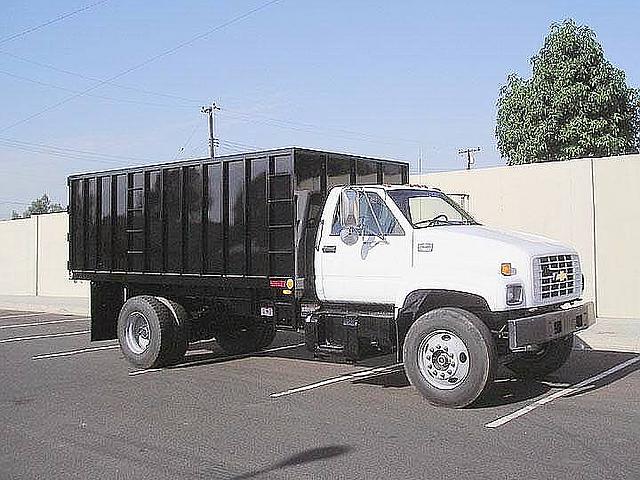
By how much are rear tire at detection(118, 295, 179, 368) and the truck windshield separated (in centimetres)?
406

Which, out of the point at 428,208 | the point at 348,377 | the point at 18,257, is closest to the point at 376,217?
the point at 428,208

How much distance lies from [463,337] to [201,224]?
4.45m

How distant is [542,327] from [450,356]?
1005mm

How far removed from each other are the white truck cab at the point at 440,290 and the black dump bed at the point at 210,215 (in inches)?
18.7

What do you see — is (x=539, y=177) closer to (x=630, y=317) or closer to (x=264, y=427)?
(x=630, y=317)

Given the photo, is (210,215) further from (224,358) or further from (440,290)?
(440,290)

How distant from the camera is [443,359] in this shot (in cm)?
868

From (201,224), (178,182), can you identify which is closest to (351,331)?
(201,224)

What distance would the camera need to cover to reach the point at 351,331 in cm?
962

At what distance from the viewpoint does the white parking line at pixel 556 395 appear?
803 centimetres

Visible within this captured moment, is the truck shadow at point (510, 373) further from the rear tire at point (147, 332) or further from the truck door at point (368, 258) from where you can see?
the truck door at point (368, 258)

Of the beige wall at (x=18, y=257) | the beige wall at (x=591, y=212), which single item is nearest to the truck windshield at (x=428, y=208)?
the beige wall at (x=591, y=212)

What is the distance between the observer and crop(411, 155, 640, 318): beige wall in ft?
50.4

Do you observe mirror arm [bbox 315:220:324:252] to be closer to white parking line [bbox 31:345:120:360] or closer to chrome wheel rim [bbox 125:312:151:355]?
chrome wheel rim [bbox 125:312:151:355]
